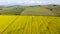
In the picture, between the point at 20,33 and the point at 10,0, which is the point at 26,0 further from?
the point at 20,33

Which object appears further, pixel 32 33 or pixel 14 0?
pixel 14 0

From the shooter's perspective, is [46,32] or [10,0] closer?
[46,32]

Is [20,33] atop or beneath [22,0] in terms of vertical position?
beneath

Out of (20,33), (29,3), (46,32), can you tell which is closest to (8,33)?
(20,33)

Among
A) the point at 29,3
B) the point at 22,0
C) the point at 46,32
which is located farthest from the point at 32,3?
the point at 46,32

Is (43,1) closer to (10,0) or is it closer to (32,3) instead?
(32,3)

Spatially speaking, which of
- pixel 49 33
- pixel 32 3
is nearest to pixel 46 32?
pixel 49 33

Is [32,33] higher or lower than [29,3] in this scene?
lower
